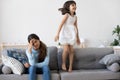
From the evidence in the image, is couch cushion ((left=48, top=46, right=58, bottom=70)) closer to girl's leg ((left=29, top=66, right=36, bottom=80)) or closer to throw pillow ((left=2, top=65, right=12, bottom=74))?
girl's leg ((left=29, top=66, right=36, bottom=80))

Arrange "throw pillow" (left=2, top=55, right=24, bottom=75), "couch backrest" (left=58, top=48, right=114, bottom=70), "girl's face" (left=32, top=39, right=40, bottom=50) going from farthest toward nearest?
"couch backrest" (left=58, top=48, right=114, bottom=70), "girl's face" (left=32, top=39, right=40, bottom=50), "throw pillow" (left=2, top=55, right=24, bottom=75)

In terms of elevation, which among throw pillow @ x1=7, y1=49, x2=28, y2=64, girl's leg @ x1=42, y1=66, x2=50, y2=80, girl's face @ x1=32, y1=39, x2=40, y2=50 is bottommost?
girl's leg @ x1=42, y1=66, x2=50, y2=80

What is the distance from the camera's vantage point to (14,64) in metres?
3.37

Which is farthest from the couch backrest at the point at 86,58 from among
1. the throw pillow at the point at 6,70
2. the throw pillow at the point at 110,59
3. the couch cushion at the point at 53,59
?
the throw pillow at the point at 6,70

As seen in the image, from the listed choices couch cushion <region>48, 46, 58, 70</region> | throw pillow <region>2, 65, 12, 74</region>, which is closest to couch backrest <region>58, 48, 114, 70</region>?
couch cushion <region>48, 46, 58, 70</region>

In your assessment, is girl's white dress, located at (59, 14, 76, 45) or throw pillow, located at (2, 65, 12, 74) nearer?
throw pillow, located at (2, 65, 12, 74)

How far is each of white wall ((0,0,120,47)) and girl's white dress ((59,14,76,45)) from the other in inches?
71.1

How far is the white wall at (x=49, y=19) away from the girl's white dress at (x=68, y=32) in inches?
71.1

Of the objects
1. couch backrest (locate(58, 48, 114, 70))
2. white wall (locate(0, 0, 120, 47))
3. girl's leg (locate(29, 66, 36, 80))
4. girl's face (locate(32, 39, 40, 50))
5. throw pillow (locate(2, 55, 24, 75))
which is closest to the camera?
girl's leg (locate(29, 66, 36, 80))

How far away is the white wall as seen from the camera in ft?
17.7

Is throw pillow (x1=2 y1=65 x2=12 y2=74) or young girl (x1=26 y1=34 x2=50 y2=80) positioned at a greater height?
young girl (x1=26 y1=34 x2=50 y2=80)

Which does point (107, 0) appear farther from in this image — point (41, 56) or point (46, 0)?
point (41, 56)

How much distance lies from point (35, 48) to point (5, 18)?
216 centimetres

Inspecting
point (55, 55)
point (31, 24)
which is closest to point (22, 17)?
point (31, 24)
